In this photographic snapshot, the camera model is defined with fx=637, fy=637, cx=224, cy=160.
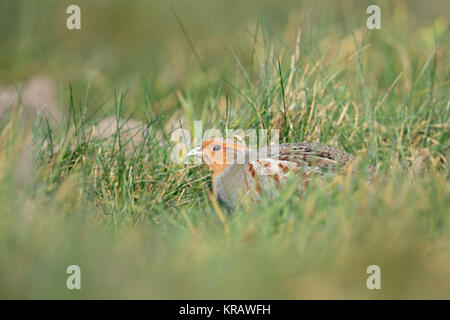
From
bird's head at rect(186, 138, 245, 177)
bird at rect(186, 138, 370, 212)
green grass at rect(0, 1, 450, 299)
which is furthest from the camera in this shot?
bird's head at rect(186, 138, 245, 177)

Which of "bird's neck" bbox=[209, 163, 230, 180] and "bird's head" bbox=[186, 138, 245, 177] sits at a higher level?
"bird's head" bbox=[186, 138, 245, 177]

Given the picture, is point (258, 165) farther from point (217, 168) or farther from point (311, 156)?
point (217, 168)

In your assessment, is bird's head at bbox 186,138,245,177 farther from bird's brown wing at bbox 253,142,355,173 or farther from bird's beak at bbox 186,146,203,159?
bird's brown wing at bbox 253,142,355,173

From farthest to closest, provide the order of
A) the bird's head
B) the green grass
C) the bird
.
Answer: the bird's head, the bird, the green grass

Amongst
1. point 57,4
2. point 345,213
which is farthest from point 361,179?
point 57,4

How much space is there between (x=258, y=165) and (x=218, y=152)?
1.47 feet

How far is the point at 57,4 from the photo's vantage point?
947 centimetres

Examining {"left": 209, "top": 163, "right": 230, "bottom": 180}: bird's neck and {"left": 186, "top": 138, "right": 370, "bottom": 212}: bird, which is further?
{"left": 209, "top": 163, "right": 230, "bottom": 180}: bird's neck

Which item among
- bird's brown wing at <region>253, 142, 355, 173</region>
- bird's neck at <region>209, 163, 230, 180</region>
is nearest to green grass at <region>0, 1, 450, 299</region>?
bird's neck at <region>209, 163, 230, 180</region>

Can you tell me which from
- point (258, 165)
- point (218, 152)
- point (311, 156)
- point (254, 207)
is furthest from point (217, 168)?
point (254, 207)

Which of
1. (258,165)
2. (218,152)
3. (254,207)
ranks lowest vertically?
(254,207)

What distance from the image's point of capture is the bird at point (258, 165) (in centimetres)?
Result: 344

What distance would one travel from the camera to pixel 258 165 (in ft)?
11.7

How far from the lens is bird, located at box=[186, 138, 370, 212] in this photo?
3.44 metres
